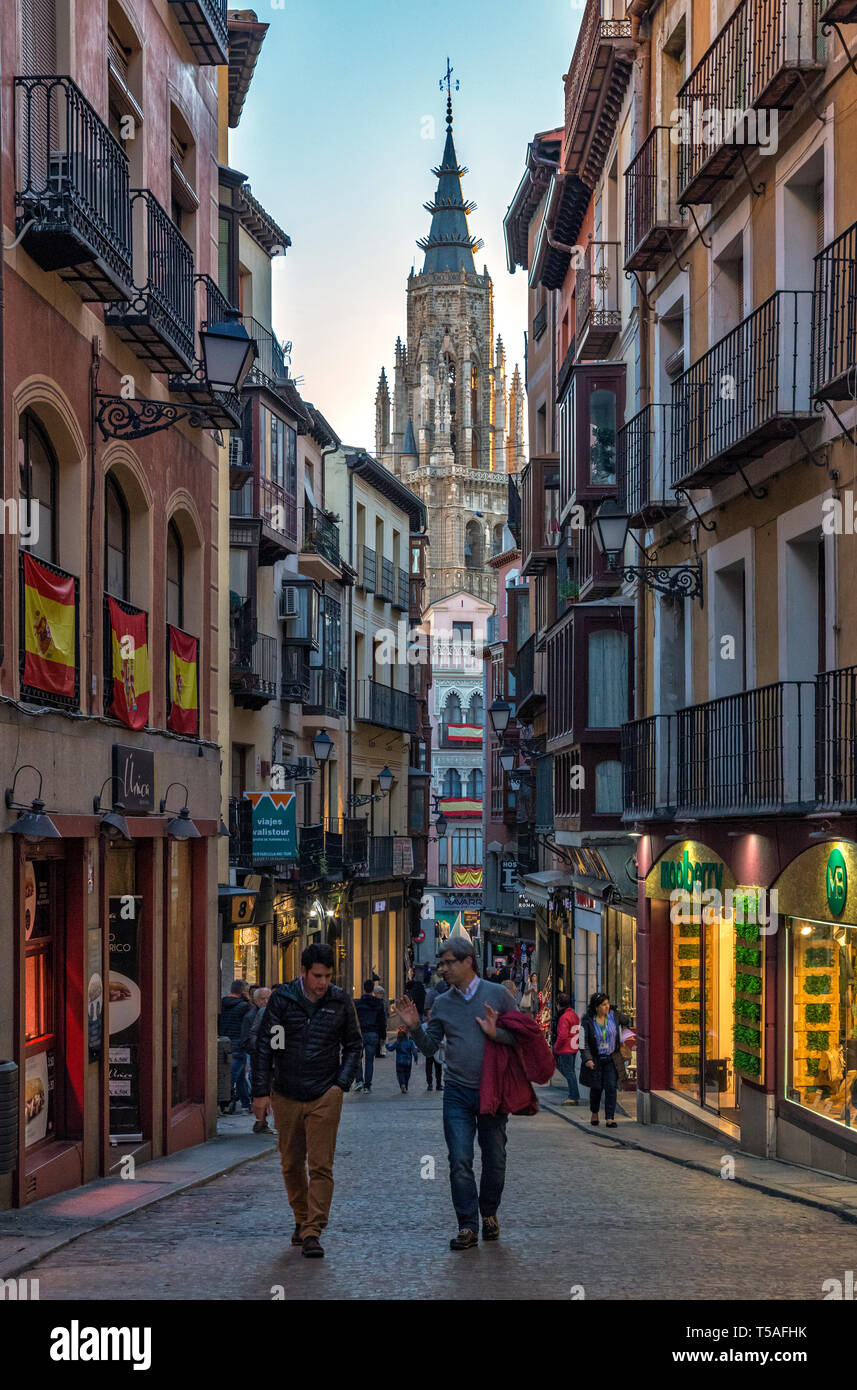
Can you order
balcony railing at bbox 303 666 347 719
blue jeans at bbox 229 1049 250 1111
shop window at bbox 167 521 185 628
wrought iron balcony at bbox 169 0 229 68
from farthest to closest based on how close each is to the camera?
balcony railing at bbox 303 666 347 719, blue jeans at bbox 229 1049 250 1111, shop window at bbox 167 521 185 628, wrought iron balcony at bbox 169 0 229 68

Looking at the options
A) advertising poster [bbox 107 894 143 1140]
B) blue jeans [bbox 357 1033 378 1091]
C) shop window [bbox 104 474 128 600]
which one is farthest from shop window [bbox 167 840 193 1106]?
blue jeans [bbox 357 1033 378 1091]

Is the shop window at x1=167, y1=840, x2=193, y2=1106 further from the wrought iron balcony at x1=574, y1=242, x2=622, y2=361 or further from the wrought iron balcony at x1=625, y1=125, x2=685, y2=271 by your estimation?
the wrought iron balcony at x1=574, y1=242, x2=622, y2=361

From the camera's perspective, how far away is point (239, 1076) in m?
22.2

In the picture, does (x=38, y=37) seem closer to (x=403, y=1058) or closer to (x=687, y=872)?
(x=687, y=872)

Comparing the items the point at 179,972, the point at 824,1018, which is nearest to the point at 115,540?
the point at 179,972

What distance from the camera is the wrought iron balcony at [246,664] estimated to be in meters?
32.2

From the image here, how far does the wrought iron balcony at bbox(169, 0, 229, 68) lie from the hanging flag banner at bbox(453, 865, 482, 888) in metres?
75.7

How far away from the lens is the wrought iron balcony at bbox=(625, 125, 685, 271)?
20.0 metres

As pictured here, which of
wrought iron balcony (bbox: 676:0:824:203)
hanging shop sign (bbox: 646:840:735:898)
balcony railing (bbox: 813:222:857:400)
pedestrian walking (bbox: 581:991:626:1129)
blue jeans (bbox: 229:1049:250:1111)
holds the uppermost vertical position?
wrought iron balcony (bbox: 676:0:824:203)

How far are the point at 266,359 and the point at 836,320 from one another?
980 inches

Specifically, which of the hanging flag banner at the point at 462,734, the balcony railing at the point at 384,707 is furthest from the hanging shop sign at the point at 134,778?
the hanging flag banner at the point at 462,734

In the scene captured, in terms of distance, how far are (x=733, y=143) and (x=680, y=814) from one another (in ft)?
21.9

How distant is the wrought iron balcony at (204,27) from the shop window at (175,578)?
4855mm

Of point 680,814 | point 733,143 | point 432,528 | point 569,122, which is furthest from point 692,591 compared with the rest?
point 432,528
